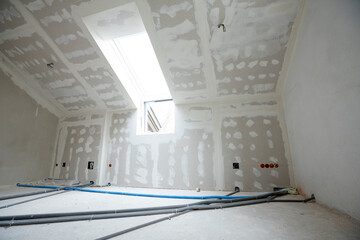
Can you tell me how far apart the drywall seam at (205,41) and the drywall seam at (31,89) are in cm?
412

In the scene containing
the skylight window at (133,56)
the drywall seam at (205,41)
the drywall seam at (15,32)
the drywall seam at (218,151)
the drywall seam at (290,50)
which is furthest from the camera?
the drywall seam at (218,151)

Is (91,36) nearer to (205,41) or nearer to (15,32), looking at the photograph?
(15,32)

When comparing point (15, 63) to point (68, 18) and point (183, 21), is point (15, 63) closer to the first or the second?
point (68, 18)

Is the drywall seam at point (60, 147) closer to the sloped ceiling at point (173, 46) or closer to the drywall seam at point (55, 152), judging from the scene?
the drywall seam at point (55, 152)

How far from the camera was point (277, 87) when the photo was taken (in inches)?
128

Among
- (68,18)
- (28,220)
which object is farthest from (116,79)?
(28,220)

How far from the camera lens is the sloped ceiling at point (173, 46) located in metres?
2.36

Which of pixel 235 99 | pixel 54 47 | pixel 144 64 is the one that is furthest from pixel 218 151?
pixel 54 47

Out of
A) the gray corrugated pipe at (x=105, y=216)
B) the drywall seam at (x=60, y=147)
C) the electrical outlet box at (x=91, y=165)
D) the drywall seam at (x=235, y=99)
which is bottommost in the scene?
the gray corrugated pipe at (x=105, y=216)

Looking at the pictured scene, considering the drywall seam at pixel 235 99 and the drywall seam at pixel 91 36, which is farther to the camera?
the drywall seam at pixel 235 99

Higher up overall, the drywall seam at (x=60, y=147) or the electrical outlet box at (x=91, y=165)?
the drywall seam at (x=60, y=147)

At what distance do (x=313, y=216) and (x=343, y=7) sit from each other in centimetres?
186

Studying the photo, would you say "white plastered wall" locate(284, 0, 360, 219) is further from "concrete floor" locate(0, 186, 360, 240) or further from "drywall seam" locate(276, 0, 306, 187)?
"concrete floor" locate(0, 186, 360, 240)

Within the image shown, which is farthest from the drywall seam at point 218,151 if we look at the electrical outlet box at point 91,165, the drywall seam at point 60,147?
the drywall seam at point 60,147
